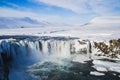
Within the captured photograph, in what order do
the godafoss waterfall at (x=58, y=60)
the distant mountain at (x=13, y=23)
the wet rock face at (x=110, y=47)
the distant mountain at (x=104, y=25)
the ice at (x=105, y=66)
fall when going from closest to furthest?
the godafoss waterfall at (x=58, y=60)
the ice at (x=105, y=66)
the wet rock face at (x=110, y=47)
the distant mountain at (x=104, y=25)
the distant mountain at (x=13, y=23)

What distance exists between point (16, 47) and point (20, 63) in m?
1.86

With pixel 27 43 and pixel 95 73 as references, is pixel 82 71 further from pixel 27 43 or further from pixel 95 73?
pixel 27 43

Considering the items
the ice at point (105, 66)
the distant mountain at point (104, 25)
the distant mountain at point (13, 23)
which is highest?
the distant mountain at point (13, 23)

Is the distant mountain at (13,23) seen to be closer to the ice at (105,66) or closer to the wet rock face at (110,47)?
the wet rock face at (110,47)

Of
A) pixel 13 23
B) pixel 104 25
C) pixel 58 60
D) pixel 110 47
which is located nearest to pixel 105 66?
pixel 58 60

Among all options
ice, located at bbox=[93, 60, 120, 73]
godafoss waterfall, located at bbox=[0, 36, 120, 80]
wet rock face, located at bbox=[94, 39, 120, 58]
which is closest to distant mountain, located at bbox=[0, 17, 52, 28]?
godafoss waterfall, located at bbox=[0, 36, 120, 80]

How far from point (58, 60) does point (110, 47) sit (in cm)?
590

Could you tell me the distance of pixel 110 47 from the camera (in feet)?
60.6

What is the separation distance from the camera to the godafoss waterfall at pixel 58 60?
12.1m

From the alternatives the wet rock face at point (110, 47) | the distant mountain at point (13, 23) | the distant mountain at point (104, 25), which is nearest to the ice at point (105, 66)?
the wet rock face at point (110, 47)

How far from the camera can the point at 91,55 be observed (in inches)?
741

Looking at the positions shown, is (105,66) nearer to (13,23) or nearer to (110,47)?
(110,47)

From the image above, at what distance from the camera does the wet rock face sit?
18.0 m

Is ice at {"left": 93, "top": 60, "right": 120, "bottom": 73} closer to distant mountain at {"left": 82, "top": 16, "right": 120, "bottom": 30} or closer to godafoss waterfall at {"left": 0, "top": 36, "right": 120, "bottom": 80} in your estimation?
godafoss waterfall at {"left": 0, "top": 36, "right": 120, "bottom": 80}
